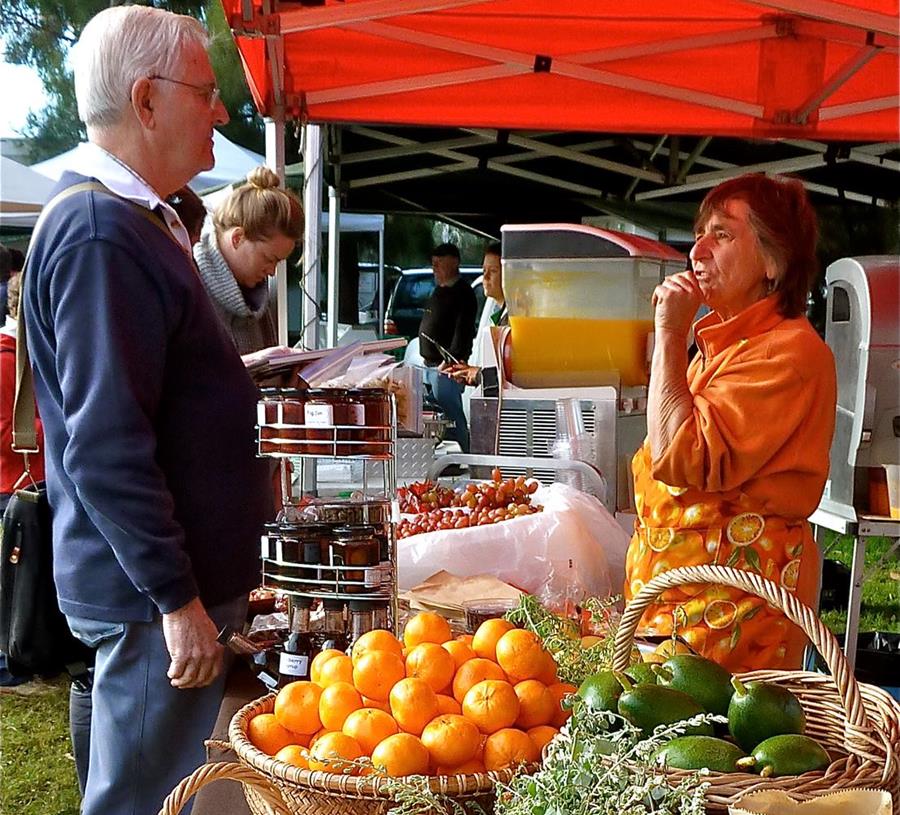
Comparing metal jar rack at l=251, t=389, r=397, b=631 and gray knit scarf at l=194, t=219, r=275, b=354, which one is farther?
gray knit scarf at l=194, t=219, r=275, b=354

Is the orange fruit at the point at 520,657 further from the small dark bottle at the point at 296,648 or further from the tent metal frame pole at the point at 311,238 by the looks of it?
the tent metal frame pole at the point at 311,238

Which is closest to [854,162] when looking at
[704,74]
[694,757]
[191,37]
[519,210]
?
[519,210]

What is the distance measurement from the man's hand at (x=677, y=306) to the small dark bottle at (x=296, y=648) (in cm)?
82

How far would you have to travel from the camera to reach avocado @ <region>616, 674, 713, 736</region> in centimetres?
114

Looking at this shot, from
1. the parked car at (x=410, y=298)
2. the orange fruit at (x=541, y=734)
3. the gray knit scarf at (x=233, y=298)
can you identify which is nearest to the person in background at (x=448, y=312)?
the parked car at (x=410, y=298)

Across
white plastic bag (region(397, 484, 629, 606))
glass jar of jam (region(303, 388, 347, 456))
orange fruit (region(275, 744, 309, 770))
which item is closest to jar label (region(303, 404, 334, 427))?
glass jar of jam (region(303, 388, 347, 456))

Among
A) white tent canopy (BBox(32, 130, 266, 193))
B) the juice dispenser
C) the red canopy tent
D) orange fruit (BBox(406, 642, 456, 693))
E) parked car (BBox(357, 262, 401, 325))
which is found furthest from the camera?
parked car (BBox(357, 262, 401, 325))

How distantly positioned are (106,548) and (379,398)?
49cm

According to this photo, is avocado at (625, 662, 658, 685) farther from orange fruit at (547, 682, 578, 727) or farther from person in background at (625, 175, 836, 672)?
person in background at (625, 175, 836, 672)

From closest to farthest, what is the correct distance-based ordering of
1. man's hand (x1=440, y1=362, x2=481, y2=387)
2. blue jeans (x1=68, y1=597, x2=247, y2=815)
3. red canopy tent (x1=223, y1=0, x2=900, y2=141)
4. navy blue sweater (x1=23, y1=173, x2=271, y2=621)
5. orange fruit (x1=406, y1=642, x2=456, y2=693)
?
1. orange fruit (x1=406, y1=642, x2=456, y2=693)
2. navy blue sweater (x1=23, y1=173, x2=271, y2=621)
3. blue jeans (x1=68, y1=597, x2=247, y2=815)
4. red canopy tent (x1=223, y1=0, x2=900, y2=141)
5. man's hand (x1=440, y1=362, x2=481, y2=387)

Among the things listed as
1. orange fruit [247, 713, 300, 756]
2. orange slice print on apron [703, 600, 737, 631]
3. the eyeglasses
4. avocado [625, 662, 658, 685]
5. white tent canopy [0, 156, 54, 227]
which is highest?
white tent canopy [0, 156, 54, 227]

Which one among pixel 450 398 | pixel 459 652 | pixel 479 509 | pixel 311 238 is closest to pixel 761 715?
pixel 459 652

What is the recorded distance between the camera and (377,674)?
1.35 meters

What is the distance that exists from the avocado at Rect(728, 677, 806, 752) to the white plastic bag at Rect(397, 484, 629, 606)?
142cm
